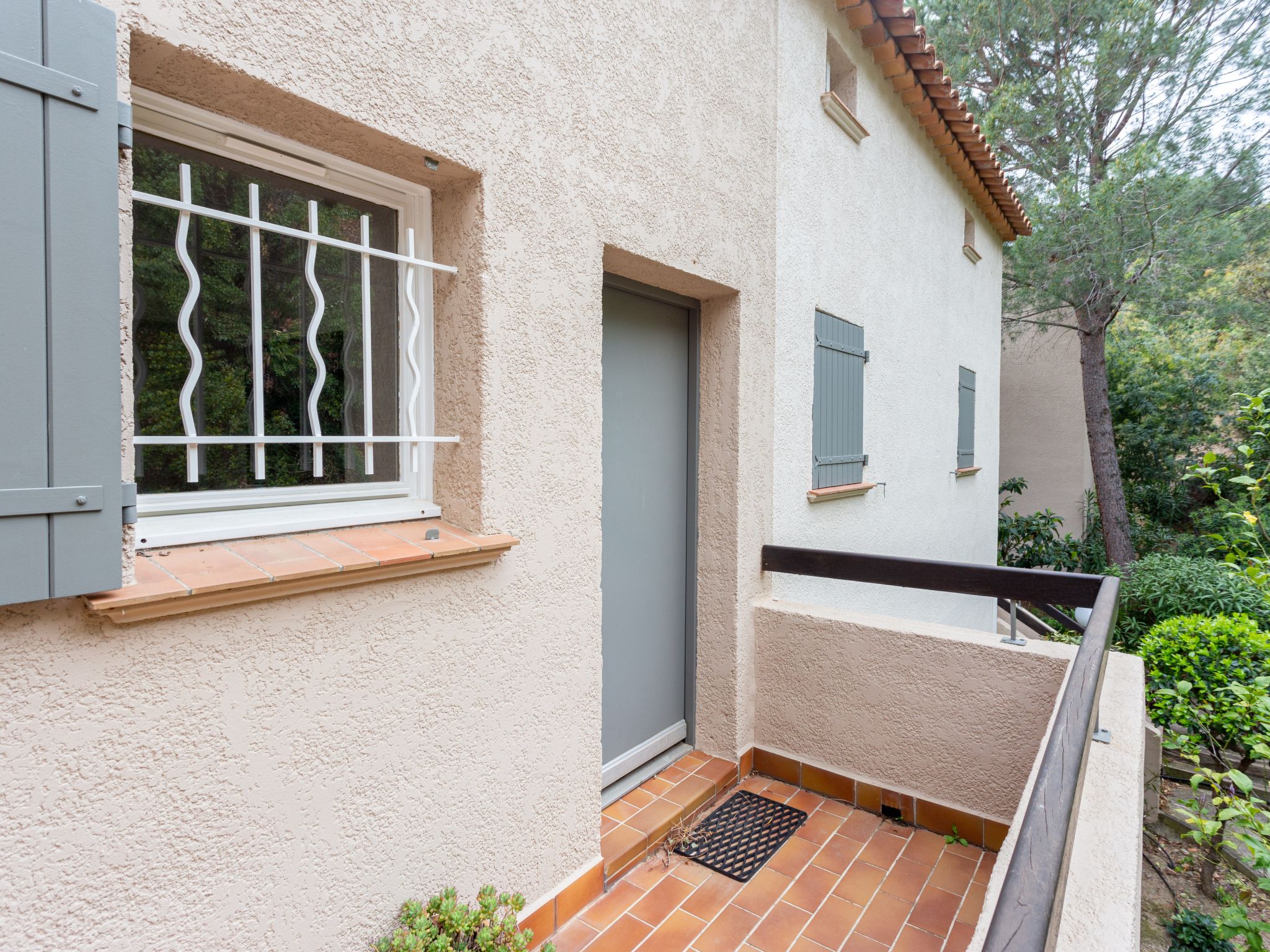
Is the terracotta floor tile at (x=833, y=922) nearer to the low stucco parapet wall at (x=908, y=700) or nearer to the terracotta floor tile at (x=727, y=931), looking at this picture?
the terracotta floor tile at (x=727, y=931)

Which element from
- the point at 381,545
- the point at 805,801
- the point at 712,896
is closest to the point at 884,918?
the point at 712,896

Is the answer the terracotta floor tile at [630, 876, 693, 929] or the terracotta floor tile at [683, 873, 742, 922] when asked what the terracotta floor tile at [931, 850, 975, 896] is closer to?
the terracotta floor tile at [683, 873, 742, 922]

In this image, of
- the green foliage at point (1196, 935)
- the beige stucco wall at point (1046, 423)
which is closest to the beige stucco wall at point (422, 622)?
the green foliage at point (1196, 935)

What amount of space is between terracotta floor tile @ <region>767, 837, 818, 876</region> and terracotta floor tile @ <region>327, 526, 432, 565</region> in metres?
2.16

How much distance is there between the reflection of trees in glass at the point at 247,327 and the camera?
1.73m

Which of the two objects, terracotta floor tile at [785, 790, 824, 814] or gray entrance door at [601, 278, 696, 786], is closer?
gray entrance door at [601, 278, 696, 786]

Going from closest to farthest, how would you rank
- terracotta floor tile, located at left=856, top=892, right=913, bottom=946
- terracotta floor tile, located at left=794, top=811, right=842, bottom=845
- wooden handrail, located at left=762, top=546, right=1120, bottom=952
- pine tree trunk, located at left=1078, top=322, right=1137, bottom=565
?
wooden handrail, located at left=762, top=546, right=1120, bottom=952 → terracotta floor tile, located at left=856, top=892, right=913, bottom=946 → terracotta floor tile, located at left=794, top=811, right=842, bottom=845 → pine tree trunk, located at left=1078, top=322, right=1137, bottom=565

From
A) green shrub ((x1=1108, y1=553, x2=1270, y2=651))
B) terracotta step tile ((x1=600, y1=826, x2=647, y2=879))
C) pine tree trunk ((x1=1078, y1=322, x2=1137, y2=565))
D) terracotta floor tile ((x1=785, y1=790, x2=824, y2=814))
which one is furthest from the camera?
pine tree trunk ((x1=1078, y1=322, x2=1137, y2=565))

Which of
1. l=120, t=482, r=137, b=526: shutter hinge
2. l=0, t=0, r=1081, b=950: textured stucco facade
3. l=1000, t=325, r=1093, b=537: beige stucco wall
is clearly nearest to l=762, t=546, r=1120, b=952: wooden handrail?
l=0, t=0, r=1081, b=950: textured stucco facade

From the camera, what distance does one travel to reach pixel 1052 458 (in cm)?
1402

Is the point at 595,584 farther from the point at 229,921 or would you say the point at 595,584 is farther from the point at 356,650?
the point at 229,921

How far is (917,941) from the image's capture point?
99.0 inches

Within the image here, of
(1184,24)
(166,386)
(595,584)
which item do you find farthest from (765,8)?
(1184,24)

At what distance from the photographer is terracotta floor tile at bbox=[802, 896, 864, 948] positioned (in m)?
2.52
